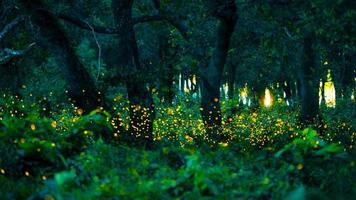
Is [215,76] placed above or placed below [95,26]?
below

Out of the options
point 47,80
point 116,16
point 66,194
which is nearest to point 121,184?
point 66,194

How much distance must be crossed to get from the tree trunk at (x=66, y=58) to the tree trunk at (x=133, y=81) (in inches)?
74.4

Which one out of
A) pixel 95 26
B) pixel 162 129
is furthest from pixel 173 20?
pixel 162 129

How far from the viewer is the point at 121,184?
5543 mm

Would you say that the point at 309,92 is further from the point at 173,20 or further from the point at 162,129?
the point at 173,20

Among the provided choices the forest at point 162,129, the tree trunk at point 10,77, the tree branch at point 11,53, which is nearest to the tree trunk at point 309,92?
the forest at point 162,129

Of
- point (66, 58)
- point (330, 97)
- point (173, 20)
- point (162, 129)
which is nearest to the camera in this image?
point (66, 58)

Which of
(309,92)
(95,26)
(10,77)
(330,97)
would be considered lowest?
(330,97)

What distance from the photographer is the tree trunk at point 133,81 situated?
14.9 metres

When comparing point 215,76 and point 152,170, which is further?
point 215,76

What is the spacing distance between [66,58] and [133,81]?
2.77 metres

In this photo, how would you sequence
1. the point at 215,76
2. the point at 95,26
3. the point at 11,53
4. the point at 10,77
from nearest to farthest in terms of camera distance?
1. the point at 11,53
2. the point at 95,26
3. the point at 215,76
4. the point at 10,77

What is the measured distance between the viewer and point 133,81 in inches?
596

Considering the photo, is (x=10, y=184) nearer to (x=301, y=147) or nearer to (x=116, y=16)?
(x=301, y=147)
